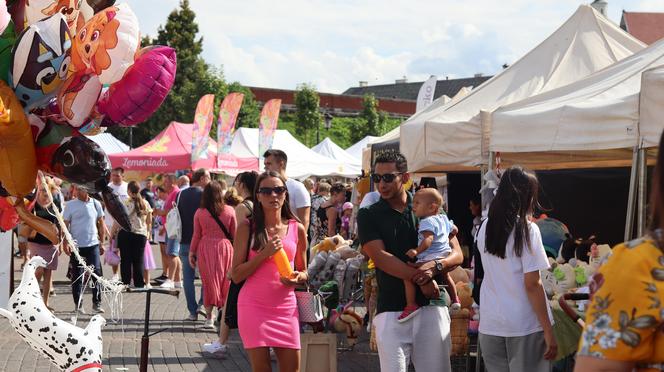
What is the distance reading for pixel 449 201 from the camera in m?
14.7

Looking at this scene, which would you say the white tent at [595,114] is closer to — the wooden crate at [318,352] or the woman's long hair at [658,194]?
the wooden crate at [318,352]

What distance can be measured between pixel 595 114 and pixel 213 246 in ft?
17.7

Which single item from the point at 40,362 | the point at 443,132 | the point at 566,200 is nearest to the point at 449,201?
the point at 566,200

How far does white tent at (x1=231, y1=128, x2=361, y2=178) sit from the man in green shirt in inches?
886

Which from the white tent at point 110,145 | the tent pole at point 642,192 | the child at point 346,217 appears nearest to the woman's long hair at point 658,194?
the tent pole at point 642,192

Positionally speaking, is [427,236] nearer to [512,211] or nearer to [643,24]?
[512,211]

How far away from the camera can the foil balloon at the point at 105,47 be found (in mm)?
5043

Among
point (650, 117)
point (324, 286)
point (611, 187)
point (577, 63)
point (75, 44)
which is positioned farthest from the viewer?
point (611, 187)

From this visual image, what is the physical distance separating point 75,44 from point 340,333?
218 inches

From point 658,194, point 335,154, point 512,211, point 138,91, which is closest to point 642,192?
point 512,211

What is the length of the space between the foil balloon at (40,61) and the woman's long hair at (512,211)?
2480 millimetres

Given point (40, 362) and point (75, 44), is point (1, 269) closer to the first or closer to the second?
point (75, 44)

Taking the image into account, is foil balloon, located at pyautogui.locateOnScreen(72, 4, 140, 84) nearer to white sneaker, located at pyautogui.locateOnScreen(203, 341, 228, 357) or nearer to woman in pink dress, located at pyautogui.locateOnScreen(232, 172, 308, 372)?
woman in pink dress, located at pyautogui.locateOnScreen(232, 172, 308, 372)

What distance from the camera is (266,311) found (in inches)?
231
